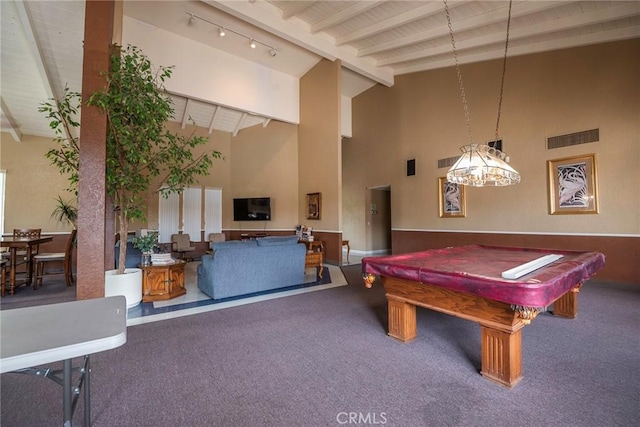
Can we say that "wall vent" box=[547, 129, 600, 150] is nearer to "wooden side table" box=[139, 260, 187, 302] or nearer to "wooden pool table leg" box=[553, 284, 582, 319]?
"wooden pool table leg" box=[553, 284, 582, 319]

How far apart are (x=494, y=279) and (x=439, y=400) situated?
0.86 metres

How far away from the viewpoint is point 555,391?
1.91 m

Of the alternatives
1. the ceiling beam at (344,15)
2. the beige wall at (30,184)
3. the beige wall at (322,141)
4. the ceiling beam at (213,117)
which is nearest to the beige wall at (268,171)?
the beige wall at (322,141)

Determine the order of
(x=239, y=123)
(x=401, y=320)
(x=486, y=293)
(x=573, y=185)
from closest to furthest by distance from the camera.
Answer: (x=486, y=293) < (x=401, y=320) < (x=573, y=185) < (x=239, y=123)

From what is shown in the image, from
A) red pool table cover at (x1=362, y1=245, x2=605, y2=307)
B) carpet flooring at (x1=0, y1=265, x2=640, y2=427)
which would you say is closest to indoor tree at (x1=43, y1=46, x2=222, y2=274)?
carpet flooring at (x1=0, y1=265, x2=640, y2=427)

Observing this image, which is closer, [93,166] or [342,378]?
[342,378]

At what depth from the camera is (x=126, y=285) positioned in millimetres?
3531

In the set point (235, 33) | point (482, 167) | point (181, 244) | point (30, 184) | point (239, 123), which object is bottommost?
point (181, 244)

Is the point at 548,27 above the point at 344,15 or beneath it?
beneath

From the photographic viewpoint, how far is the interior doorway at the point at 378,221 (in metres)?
9.08

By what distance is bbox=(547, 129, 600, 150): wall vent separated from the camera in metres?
4.74

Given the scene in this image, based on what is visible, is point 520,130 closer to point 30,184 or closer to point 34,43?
point 34,43

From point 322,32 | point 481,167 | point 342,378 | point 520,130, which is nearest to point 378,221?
point 520,130

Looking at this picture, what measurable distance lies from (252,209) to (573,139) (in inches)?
299
